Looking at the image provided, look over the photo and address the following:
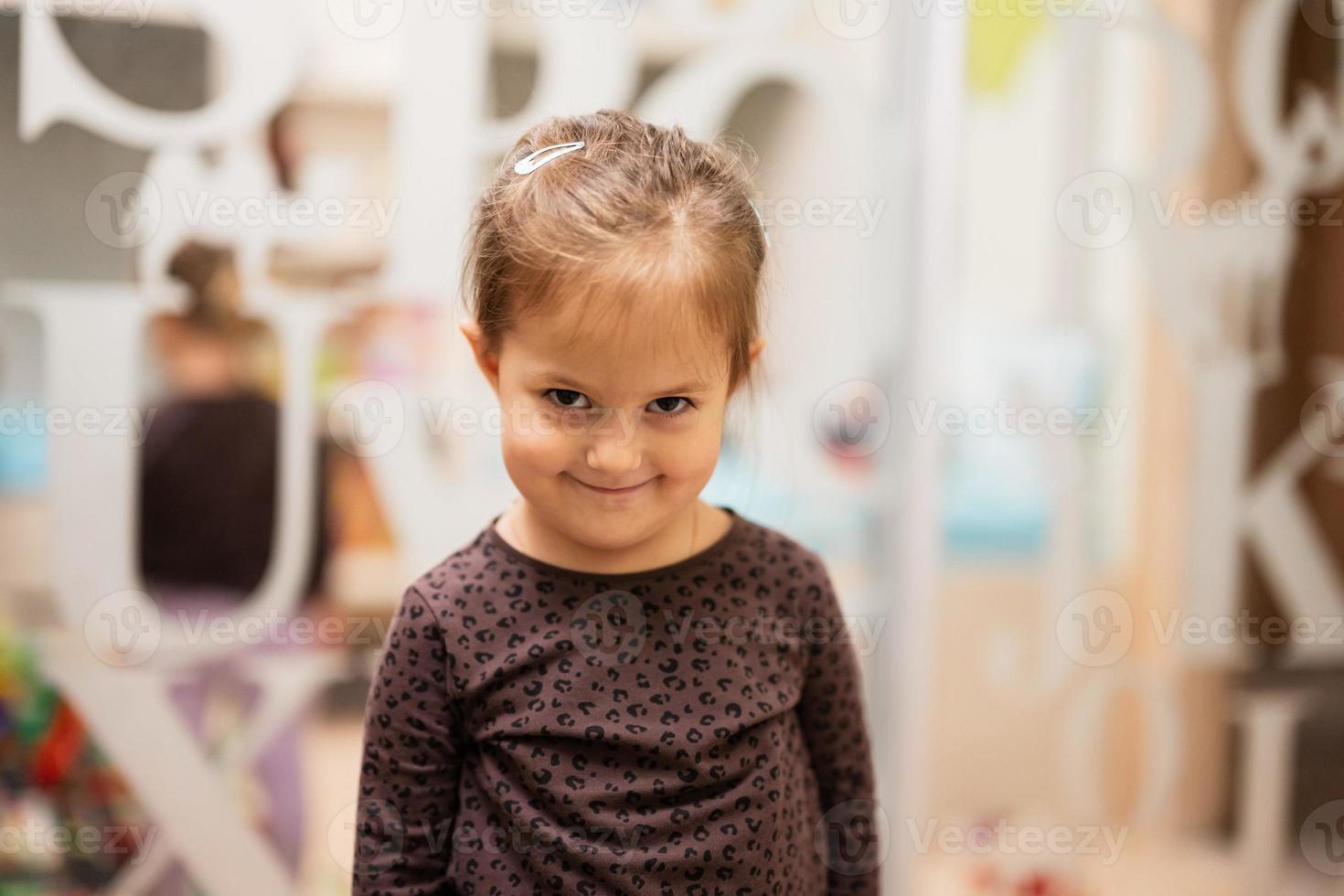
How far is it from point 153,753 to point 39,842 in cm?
19

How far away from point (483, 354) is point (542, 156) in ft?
0.58

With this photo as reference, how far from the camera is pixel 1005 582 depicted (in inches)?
72.2

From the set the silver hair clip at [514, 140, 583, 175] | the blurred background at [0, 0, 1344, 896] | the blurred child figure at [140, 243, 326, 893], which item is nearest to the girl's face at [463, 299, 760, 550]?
the silver hair clip at [514, 140, 583, 175]

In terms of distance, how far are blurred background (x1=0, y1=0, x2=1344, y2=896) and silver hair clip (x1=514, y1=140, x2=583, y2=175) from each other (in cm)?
63

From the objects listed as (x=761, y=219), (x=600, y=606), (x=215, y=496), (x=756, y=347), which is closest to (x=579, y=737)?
(x=600, y=606)

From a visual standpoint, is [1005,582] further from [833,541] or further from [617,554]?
[617,554]

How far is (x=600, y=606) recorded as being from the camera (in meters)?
0.94

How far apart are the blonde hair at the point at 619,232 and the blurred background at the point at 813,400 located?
58cm

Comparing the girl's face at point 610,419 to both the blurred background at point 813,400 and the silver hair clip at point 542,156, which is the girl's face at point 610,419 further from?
the blurred background at point 813,400

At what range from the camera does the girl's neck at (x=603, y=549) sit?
959mm

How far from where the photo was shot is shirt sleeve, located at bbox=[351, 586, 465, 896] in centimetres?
93

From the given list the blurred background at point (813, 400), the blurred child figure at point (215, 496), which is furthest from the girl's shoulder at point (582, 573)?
the blurred child figure at point (215, 496)

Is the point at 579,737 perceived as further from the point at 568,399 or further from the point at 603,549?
the point at 568,399

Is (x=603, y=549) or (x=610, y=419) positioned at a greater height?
(x=610, y=419)
